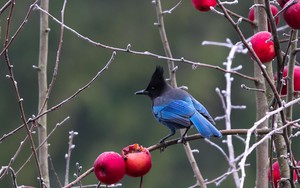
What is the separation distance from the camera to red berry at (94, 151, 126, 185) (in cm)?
294

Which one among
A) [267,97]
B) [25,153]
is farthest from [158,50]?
[267,97]

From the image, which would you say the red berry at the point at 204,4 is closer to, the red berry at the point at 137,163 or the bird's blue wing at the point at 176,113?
the red berry at the point at 137,163

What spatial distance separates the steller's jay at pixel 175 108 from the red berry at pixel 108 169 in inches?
23.5

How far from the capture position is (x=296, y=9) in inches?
107

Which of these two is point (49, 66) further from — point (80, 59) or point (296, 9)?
point (296, 9)

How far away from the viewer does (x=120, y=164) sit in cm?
301

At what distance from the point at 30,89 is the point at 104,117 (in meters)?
2.33

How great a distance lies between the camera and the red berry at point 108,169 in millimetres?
2936

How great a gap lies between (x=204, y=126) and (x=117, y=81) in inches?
754

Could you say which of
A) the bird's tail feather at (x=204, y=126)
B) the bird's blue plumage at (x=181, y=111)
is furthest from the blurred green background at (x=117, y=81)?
the bird's tail feather at (x=204, y=126)

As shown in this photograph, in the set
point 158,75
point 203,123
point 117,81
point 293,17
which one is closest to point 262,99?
point 203,123

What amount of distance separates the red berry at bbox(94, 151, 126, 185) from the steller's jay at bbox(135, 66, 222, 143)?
60cm

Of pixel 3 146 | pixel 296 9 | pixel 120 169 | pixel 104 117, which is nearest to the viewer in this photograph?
pixel 296 9

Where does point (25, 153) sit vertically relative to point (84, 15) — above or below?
below
